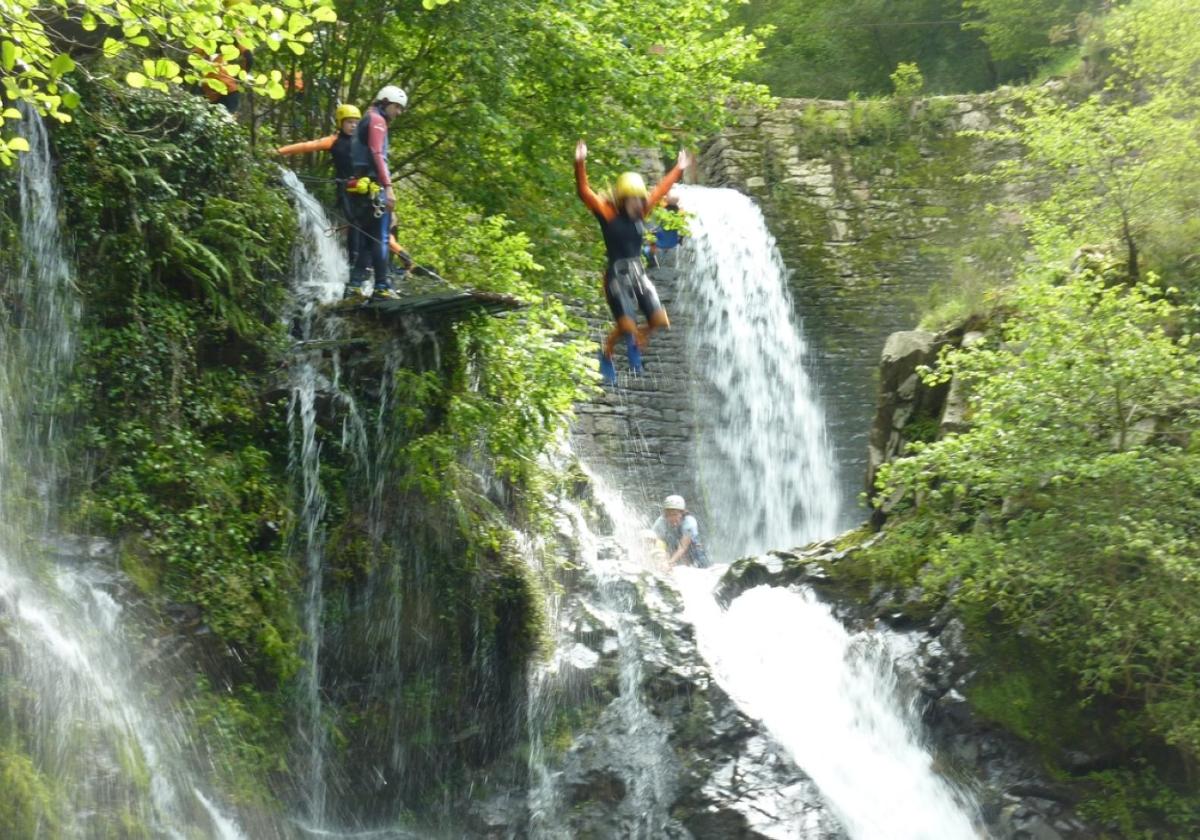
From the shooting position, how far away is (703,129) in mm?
14219

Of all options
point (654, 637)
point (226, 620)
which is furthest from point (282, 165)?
point (654, 637)

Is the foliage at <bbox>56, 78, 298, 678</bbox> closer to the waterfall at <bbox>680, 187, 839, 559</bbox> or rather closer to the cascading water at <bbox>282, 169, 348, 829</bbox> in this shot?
the cascading water at <bbox>282, 169, 348, 829</bbox>

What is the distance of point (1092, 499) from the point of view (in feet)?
31.7

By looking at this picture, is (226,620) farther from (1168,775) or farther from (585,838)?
(1168,775)

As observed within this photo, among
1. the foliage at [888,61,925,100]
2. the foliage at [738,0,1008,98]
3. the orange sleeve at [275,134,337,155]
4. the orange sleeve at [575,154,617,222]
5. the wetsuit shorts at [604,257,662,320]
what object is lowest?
the wetsuit shorts at [604,257,662,320]

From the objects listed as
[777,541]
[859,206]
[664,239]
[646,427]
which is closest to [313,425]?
[664,239]

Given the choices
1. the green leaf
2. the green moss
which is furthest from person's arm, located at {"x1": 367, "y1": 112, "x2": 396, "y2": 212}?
the green moss

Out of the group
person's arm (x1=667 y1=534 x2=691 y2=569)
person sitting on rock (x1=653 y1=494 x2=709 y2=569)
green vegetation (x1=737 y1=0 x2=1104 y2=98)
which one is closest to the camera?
person's arm (x1=667 y1=534 x2=691 y2=569)

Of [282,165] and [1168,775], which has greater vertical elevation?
[282,165]

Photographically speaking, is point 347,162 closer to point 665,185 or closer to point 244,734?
point 665,185

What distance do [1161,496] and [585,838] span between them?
4.81m

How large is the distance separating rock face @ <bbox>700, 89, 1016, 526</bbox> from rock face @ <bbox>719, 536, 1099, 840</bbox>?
18.9ft

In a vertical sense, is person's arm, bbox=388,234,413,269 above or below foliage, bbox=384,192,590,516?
above

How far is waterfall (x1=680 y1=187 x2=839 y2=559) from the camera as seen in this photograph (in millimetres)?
17125
